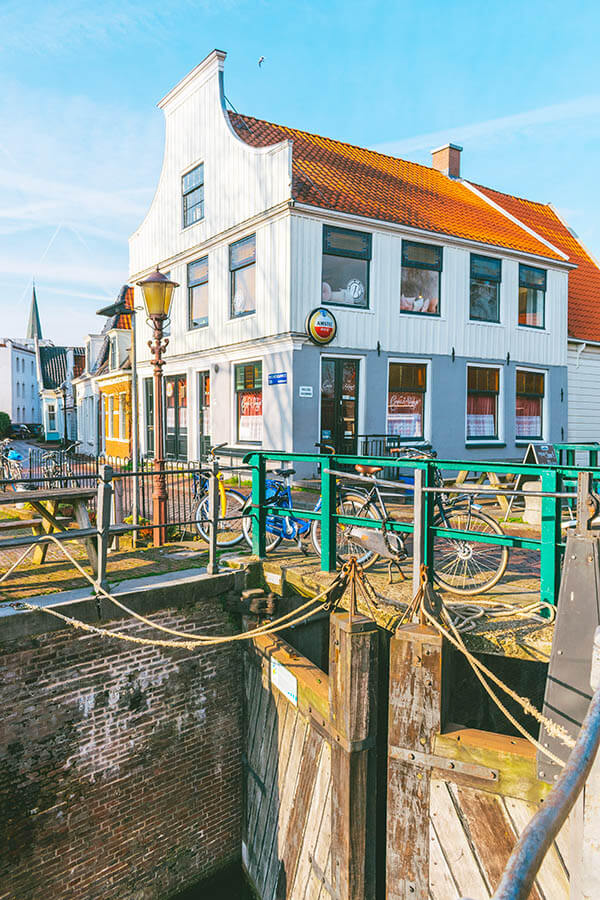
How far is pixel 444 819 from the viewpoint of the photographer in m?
4.27

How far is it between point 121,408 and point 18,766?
64.3 ft

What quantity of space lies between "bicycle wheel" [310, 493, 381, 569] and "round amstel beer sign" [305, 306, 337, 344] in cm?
610

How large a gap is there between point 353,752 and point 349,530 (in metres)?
2.42

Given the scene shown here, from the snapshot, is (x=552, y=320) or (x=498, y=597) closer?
(x=498, y=597)

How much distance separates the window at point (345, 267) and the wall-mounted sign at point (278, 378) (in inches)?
75.4

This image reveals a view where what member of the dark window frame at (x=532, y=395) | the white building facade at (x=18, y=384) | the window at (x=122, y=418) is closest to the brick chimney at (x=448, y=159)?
the dark window frame at (x=532, y=395)

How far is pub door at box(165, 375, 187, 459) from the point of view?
17328 millimetres

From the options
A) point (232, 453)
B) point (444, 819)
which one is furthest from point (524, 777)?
point (232, 453)

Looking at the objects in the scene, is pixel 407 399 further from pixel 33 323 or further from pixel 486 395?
pixel 33 323

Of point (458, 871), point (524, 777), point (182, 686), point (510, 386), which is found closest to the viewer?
point (524, 777)

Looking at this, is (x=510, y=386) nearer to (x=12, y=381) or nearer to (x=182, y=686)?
(x=182, y=686)

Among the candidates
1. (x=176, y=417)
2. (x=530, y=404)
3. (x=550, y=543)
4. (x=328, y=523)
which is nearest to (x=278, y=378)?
(x=176, y=417)

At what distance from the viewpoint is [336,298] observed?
1355 cm

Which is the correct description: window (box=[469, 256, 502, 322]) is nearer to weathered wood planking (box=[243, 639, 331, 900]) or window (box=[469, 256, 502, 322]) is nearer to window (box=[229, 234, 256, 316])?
window (box=[229, 234, 256, 316])
